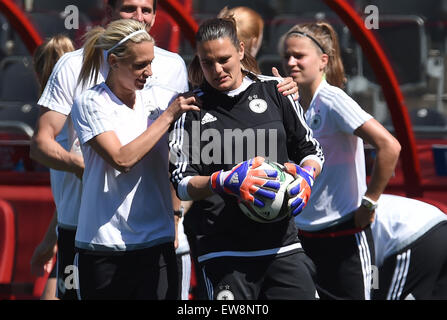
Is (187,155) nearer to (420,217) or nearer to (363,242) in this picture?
(363,242)

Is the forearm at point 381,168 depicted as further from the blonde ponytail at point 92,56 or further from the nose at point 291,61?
the blonde ponytail at point 92,56

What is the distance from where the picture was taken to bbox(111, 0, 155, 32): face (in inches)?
154

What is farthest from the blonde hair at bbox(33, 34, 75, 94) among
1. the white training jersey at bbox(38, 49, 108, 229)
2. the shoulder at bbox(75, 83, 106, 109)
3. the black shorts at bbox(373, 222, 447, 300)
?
the black shorts at bbox(373, 222, 447, 300)

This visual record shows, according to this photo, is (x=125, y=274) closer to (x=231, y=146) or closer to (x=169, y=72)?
(x=231, y=146)

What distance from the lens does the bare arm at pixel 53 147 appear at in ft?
12.9

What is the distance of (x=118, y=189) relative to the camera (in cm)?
354

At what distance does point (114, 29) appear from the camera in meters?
3.56

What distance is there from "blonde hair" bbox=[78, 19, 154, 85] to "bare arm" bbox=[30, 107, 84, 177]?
256 mm

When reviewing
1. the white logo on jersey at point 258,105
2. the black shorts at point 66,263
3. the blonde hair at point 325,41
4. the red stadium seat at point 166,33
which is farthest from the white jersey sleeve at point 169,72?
the red stadium seat at point 166,33

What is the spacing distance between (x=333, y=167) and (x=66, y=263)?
3.92 ft

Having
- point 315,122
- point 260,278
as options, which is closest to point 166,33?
point 315,122

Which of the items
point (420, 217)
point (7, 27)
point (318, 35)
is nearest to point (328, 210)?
point (420, 217)

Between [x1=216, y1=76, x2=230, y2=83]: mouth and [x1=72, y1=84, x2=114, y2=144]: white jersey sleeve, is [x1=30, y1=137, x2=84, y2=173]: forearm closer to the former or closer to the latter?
[x1=72, y1=84, x2=114, y2=144]: white jersey sleeve

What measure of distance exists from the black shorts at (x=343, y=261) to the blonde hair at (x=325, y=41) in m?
0.71
